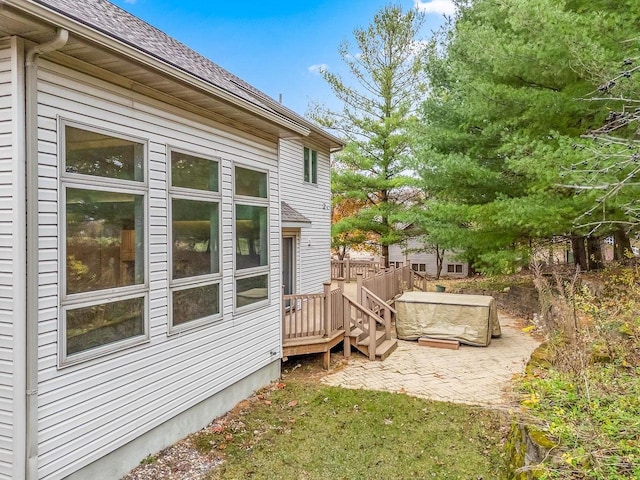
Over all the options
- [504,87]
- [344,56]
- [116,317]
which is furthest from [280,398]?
[344,56]

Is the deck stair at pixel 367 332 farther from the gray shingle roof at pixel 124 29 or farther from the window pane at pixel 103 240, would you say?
the window pane at pixel 103 240

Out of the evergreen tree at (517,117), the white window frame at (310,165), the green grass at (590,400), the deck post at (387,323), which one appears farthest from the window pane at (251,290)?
the white window frame at (310,165)

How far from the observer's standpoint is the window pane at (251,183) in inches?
247

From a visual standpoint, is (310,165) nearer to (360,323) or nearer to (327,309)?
(360,323)

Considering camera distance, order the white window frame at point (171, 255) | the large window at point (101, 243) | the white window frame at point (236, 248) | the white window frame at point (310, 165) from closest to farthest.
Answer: the large window at point (101, 243) < the white window frame at point (171, 255) < the white window frame at point (236, 248) < the white window frame at point (310, 165)

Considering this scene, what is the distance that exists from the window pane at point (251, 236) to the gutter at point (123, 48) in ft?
5.00

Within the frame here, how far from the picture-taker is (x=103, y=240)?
402 cm

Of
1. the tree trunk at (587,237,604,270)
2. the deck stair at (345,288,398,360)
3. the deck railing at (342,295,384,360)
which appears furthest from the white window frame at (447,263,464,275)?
the deck railing at (342,295,384,360)

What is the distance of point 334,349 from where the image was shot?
9.42m

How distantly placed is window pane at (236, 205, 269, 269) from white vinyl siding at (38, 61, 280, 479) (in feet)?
0.85

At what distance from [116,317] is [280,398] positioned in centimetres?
337

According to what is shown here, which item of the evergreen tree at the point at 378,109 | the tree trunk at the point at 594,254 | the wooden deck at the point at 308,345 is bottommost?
the wooden deck at the point at 308,345

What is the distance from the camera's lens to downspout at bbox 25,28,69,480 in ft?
10.9

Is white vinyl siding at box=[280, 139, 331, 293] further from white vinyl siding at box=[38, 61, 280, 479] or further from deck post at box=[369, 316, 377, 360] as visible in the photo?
white vinyl siding at box=[38, 61, 280, 479]
